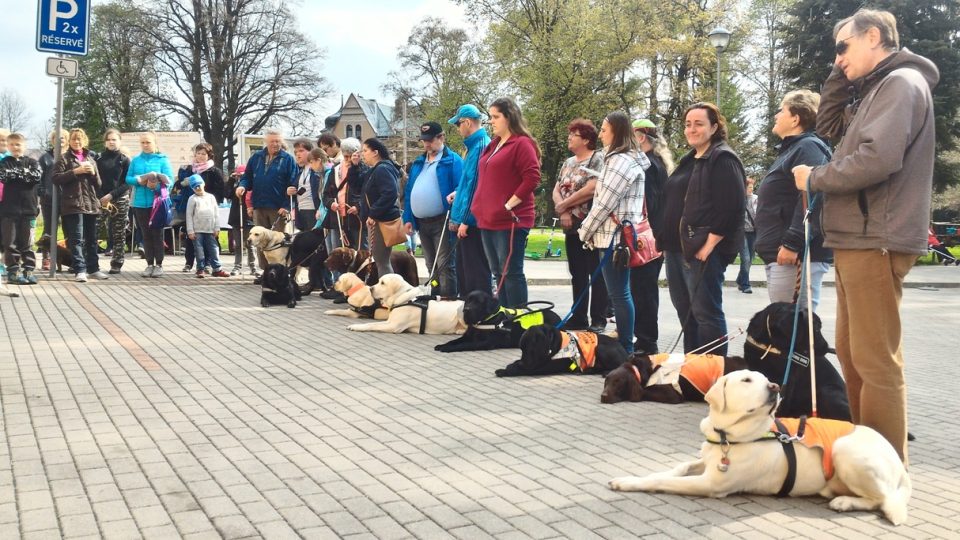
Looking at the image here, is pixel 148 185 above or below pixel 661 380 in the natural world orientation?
above

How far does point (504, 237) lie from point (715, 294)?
9.64ft

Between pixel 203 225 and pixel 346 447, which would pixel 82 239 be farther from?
pixel 346 447

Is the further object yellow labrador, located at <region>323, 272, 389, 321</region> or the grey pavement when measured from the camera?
yellow labrador, located at <region>323, 272, 389, 321</region>

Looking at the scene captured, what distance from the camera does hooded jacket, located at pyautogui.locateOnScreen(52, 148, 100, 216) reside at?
12.3 m

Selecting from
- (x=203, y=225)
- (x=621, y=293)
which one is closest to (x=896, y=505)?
(x=621, y=293)

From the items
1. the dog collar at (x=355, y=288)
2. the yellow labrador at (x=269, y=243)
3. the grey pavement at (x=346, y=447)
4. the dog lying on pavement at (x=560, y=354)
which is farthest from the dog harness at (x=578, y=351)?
the yellow labrador at (x=269, y=243)

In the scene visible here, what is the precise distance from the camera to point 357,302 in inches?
391

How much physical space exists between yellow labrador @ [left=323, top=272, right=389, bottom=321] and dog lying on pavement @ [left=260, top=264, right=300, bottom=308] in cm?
77

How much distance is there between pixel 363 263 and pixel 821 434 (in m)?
8.13

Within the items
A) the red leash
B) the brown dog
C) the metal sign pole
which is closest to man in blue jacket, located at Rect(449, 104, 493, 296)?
the red leash

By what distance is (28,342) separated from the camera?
7.84 m

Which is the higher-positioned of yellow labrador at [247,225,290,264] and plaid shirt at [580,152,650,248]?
plaid shirt at [580,152,650,248]

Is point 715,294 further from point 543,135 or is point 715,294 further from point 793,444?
point 543,135

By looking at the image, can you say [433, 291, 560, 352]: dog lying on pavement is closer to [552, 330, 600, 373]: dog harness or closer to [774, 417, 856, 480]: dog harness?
[552, 330, 600, 373]: dog harness
